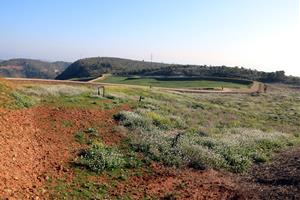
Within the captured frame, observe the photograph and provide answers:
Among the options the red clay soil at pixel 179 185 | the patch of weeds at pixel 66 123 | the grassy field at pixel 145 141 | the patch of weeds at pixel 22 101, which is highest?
the patch of weeds at pixel 22 101

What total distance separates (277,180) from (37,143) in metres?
11.5

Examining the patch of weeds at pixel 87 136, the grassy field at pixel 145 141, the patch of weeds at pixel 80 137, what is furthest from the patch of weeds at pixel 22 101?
the patch of weeds at pixel 80 137

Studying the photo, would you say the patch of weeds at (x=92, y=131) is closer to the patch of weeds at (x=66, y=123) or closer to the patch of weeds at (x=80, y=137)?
the patch of weeds at (x=80, y=137)

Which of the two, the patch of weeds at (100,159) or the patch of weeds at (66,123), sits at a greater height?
Answer: the patch of weeds at (66,123)

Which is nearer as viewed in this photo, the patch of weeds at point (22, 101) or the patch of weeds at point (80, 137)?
the patch of weeds at point (80, 137)

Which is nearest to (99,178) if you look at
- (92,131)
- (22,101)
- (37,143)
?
(37,143)

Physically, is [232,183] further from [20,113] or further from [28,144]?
[20,113]

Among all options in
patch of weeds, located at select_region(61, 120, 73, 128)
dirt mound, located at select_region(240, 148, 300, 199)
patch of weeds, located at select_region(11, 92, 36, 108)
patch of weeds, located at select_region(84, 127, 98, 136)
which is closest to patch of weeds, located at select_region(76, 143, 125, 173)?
patch of weeds, located at select_region(84, 127, 98, 136)

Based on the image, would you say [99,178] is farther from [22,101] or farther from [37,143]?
A: [22,101]

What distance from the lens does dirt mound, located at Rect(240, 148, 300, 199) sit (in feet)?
50.7

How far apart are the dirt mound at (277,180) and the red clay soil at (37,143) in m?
7.85

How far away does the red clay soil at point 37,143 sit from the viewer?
1472cm

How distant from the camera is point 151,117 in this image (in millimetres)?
27812

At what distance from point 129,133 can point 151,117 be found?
482cm
